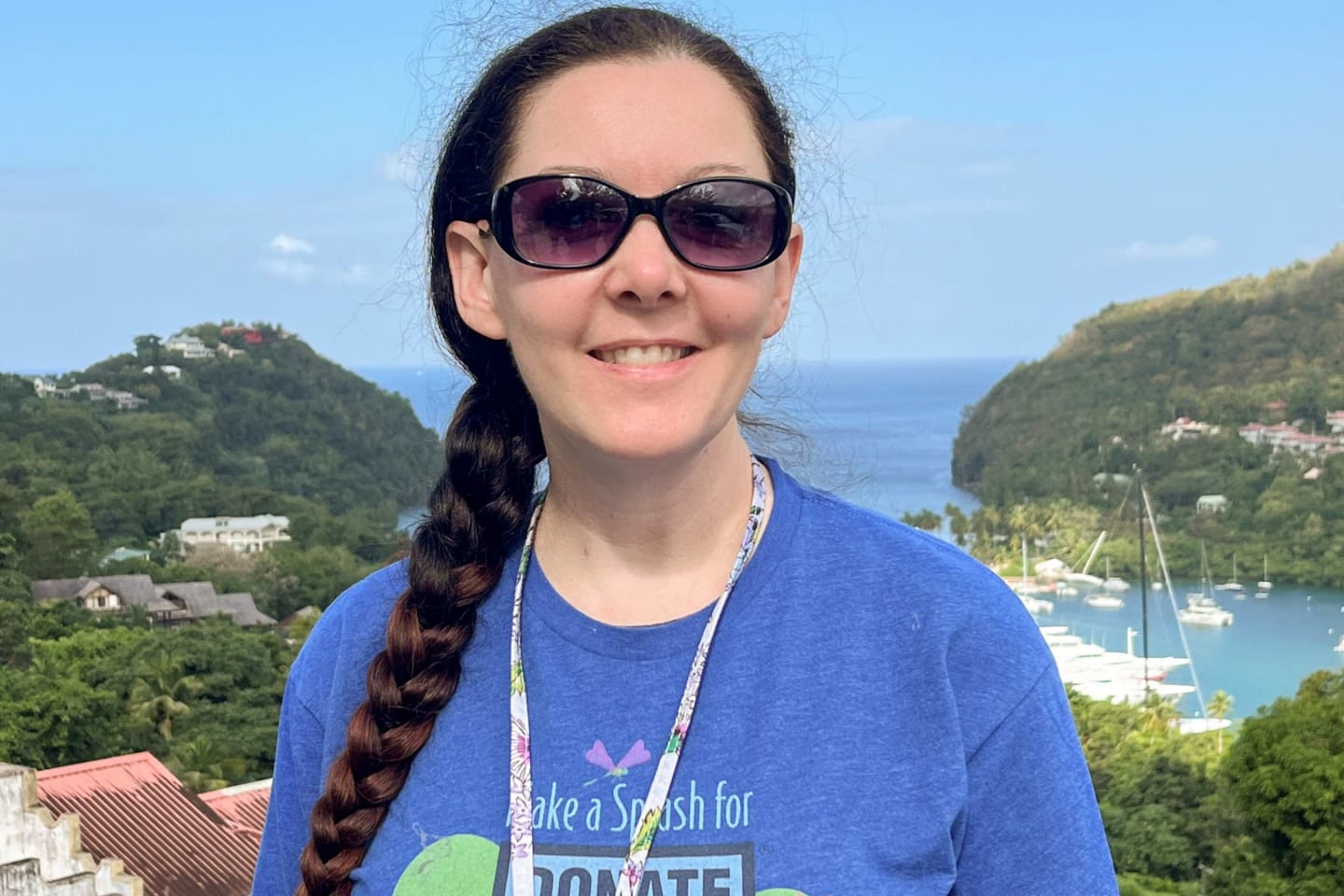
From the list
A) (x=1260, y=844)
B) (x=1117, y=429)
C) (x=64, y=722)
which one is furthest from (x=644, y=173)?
(x=1117, y=429)

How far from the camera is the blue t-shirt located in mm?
863

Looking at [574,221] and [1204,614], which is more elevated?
[574,221]

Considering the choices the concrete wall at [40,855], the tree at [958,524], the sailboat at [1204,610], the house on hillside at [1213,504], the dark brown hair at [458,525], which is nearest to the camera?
the dark brown hair at [458,525]

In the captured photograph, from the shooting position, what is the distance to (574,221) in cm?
89

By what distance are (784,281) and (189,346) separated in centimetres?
5747

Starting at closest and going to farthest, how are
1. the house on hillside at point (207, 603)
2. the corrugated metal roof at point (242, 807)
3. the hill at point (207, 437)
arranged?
the corrugated metal roof at point (242, 807) < the house on hillside at point (207, 603) < the hill at point (207, 437)

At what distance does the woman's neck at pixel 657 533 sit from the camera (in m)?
0.96

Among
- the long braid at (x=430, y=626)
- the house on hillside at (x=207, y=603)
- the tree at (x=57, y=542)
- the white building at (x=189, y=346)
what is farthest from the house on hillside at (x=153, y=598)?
the long braid at (x=430, y=626)

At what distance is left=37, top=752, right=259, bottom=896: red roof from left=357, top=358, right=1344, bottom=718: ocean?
15.8 ft

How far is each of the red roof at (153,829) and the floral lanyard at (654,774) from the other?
8.06 metres

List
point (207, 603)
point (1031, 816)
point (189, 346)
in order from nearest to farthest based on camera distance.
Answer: point (1031, 816) < point (207, 603) < point (189, 346)

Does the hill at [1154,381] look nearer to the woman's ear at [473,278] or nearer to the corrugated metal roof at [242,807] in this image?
the corrugated metal roof at [242,807]

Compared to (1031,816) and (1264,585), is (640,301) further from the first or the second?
(1264,585)

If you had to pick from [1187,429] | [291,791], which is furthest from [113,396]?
[291,791]
